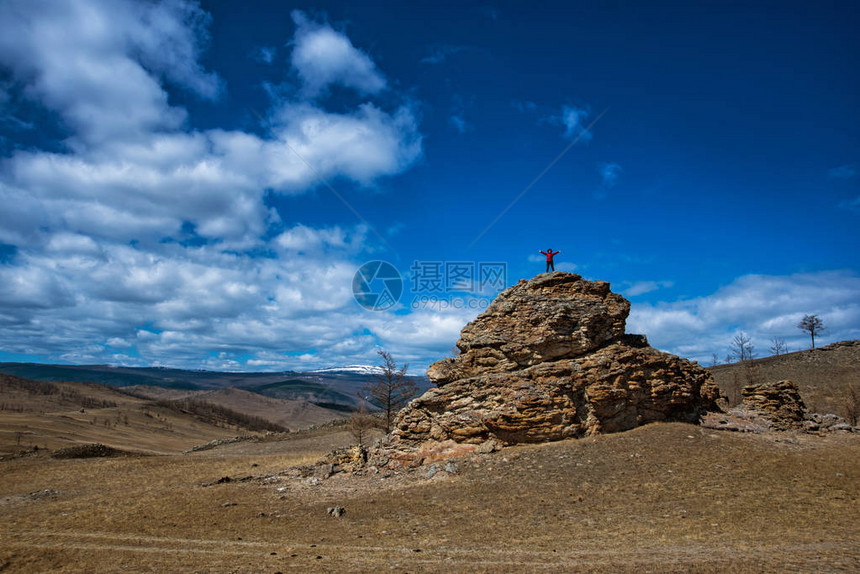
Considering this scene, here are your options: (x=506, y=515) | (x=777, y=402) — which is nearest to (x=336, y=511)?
(x=506, y=515)

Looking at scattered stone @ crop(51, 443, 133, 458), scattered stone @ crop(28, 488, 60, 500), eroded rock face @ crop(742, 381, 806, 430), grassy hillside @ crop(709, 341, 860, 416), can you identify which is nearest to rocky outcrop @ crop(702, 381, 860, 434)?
eroded rock face @ crop(742, 381, 806, 430)

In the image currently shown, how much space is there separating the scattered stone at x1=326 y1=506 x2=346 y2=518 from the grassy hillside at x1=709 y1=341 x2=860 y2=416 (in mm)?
54807

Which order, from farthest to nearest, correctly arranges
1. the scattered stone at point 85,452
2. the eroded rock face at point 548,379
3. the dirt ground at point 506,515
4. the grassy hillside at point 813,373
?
the grassy hillside at point 813,373 → the scattered stone at point 85,452 → the eroded rock face at point 548,379 → the dirt ground at point 506,515

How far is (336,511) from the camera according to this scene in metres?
17.6

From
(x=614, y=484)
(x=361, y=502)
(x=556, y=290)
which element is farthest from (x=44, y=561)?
(x=556, y=290)

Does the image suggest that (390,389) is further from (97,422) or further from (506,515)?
(97,422)

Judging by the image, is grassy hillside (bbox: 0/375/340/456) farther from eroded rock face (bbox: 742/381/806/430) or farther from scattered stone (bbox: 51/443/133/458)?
eroded rock face (bbox: 742/381/806/430)

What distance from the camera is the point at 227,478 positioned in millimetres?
24938

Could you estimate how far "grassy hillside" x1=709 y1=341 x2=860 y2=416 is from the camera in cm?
5309

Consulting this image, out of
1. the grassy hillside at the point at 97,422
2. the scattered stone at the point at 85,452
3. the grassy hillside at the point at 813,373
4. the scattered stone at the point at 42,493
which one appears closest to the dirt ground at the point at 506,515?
the scattered stone at the point at 42,493

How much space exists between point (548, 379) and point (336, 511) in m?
12.3

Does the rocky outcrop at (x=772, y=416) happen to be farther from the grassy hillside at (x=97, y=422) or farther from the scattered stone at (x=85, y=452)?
the grassy hillside at (x=97, y=422)

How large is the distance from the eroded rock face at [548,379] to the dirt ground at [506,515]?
4.46ft

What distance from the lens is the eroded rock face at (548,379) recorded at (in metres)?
22.3
